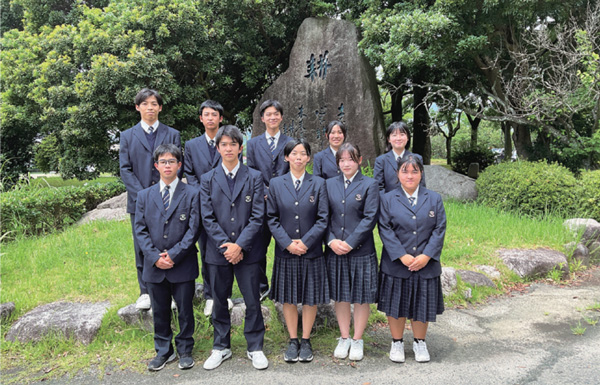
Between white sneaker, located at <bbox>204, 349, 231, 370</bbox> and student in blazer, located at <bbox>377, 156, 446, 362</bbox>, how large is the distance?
1.29 meters

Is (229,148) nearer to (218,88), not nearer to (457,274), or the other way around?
(457,274)

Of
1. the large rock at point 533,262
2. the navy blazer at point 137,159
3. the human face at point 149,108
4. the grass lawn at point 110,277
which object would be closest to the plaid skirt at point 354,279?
the grass lawn at point 110,277

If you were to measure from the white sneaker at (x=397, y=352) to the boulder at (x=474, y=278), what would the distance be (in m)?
1.78

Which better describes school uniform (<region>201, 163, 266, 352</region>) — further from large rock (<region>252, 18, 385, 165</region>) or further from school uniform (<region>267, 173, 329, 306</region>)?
large rock (<region>252, 18, 385, 165</region>)

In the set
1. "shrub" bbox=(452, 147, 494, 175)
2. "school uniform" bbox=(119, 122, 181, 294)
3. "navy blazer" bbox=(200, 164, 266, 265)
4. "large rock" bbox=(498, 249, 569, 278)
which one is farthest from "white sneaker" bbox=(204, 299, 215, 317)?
"shrub" bbox=(452, 147, 494, 175)

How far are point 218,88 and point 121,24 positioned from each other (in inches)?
116

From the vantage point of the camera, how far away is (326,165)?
→ 13.0 ft

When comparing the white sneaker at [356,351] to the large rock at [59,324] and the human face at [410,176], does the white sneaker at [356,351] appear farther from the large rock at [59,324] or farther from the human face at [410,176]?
the large rock at [59,324]

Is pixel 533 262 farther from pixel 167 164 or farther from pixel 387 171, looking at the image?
pixel 167 164

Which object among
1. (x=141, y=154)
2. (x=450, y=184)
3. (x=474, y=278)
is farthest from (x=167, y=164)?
(x=450, y=184)

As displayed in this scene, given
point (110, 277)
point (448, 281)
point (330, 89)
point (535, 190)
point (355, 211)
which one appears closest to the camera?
point (355, 211)

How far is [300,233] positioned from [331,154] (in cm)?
106

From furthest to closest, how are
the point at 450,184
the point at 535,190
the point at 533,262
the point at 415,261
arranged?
1. the point at 450,184
2. the point at 535,190
3. the point at 533,262
4. the point at 415,261

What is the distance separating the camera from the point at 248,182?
3225mm
